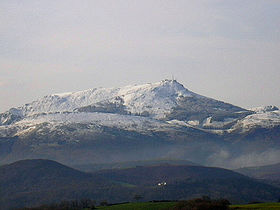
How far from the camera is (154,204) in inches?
7185

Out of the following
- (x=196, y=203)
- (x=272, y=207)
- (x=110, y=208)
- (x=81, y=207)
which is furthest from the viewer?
(x=81, y=207)

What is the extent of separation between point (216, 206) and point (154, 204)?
3353cm

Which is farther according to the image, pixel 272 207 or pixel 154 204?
pixel 154 204

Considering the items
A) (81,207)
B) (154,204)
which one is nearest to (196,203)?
(154,204)

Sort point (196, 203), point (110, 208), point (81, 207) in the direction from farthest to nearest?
1. point (81, 207)
2. point (110, 208)
3. point (196, 203)

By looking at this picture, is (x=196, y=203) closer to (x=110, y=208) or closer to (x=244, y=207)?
(x=244, y=207)

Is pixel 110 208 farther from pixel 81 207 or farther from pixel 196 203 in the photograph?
pixel 196 203

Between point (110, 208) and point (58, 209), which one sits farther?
point (58, 209)

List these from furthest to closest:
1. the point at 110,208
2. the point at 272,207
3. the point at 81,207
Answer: the point at 81,207 < the point at 110,208 < the point at 272,207

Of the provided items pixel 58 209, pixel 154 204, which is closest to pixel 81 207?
pixel 58 209

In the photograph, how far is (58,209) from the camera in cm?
19800

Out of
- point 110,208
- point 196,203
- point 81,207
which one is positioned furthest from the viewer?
point 81,207

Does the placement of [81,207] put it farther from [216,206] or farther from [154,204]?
[216,206]

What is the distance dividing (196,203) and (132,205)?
33.2 metres
